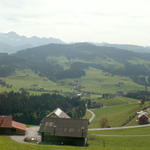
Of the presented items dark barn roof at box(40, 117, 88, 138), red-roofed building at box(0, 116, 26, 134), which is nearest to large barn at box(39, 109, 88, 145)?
dark barn roof at box(40, 117, 88, 138)

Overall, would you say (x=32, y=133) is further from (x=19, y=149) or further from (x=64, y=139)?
(x=19, y=149)

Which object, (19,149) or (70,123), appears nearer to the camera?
(19,149)

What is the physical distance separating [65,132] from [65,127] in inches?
79.5

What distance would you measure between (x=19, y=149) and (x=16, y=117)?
106 metres

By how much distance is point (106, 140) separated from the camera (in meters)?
73.0

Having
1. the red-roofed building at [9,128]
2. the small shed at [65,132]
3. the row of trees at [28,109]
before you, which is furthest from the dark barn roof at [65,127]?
the row of trees at [28,109]

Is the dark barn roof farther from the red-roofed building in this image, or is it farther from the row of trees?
the row of trees

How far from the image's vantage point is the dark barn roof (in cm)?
6862

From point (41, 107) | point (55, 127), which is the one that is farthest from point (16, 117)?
point (55, 127)

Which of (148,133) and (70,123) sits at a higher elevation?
(70,123)

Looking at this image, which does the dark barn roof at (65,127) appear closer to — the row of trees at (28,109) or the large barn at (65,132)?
the large barn at (65,132)

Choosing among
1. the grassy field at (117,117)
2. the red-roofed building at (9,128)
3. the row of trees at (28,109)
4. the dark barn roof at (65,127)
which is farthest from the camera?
the row of trees at (28,109)

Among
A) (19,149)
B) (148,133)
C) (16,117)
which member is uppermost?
(19,149)

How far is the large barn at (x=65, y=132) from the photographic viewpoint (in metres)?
68.1
